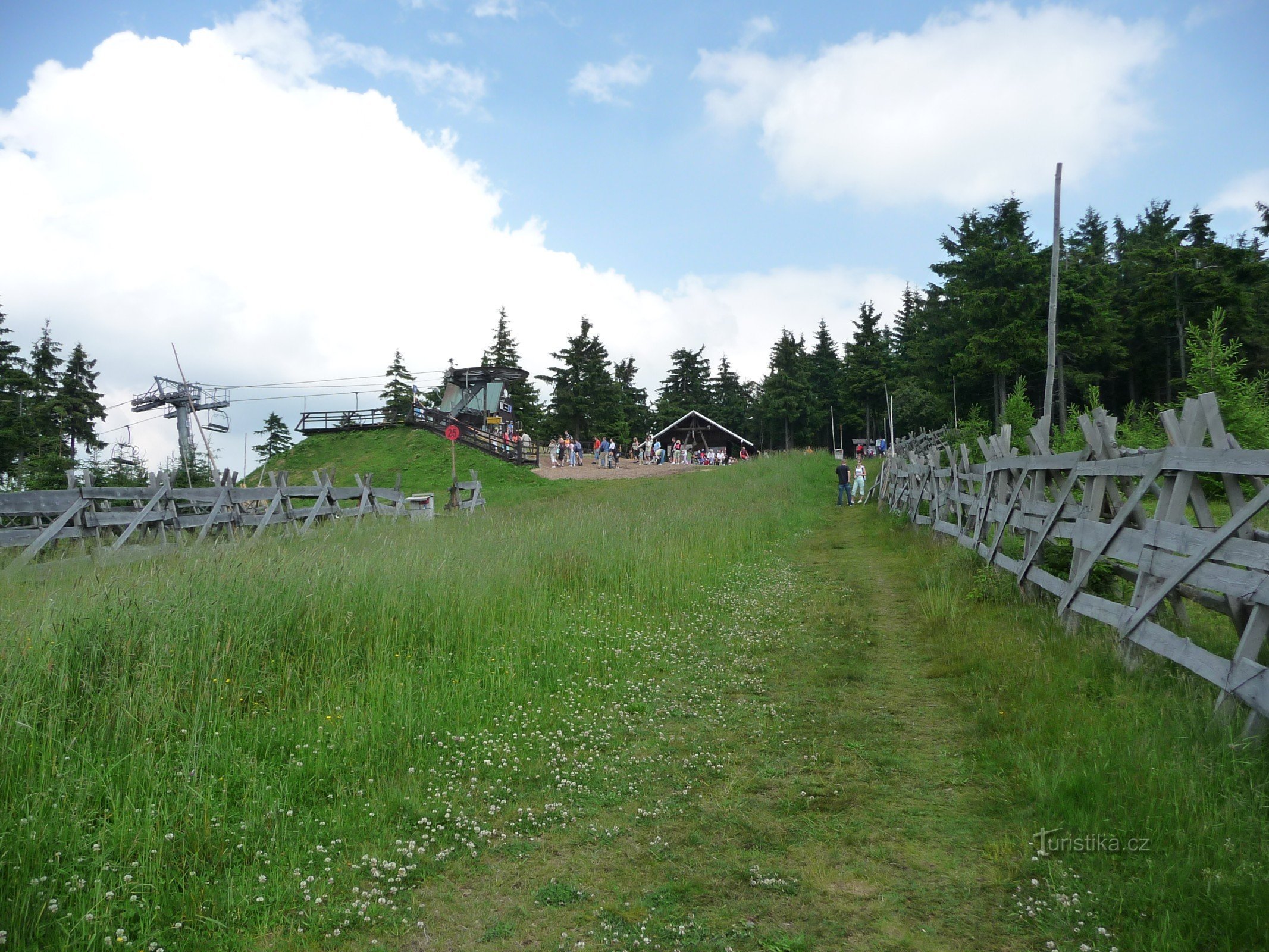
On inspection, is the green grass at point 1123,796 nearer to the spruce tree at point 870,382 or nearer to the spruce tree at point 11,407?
the spruce tree at point 11,407

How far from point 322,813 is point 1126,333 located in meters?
64.5

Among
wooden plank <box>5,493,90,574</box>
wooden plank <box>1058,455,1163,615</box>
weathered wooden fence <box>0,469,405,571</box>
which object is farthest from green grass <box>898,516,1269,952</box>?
wooden plank <box>5,493,90,574</box>

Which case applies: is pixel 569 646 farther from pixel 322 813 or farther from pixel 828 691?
pixel 322 813

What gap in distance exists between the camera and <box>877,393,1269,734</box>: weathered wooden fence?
4.52 m

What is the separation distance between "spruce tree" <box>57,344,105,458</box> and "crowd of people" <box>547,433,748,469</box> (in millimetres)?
35164

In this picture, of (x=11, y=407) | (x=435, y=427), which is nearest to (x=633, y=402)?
(x=435, y=427)

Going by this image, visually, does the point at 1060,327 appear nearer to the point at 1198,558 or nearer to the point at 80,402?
the point at 1198,558

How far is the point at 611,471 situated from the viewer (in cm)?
4947

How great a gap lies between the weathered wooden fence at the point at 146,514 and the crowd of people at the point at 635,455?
3257 cm

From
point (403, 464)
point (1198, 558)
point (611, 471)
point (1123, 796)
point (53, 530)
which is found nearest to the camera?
point (1123, 796)

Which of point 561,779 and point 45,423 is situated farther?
point 45,423

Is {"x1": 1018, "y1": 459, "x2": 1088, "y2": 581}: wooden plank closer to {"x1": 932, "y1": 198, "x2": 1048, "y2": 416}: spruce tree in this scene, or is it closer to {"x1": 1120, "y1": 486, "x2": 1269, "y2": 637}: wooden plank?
{"x1": 1120, "y1": 486, "x2": 1269, "y2": 637}: wooden plank

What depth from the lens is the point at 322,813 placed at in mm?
4137

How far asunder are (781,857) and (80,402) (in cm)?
6630
